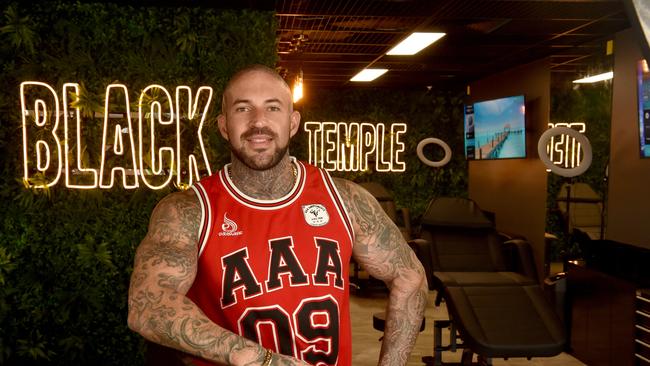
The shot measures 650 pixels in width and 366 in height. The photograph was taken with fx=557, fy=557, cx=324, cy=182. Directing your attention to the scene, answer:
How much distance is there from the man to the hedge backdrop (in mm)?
2316

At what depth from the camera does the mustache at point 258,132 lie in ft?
5.57

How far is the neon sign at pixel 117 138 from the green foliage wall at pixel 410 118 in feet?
18.2

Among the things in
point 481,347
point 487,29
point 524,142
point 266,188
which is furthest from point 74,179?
point 524,142

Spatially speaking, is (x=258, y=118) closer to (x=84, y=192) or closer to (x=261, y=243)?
(x=261, y=243)

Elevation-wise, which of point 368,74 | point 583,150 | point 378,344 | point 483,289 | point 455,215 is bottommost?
point 378,344

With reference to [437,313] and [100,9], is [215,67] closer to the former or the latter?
[100,9]

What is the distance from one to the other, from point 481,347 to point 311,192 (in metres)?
2.01

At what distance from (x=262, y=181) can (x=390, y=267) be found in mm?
554

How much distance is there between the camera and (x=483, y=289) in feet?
13.0

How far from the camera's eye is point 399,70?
7.47 m

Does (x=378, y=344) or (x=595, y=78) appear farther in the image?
(x=595, y=78)

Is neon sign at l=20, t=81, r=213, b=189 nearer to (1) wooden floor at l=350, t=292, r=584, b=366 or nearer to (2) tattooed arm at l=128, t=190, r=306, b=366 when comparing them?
(1) wooden floor at l=350, t=292, r=584, b=366

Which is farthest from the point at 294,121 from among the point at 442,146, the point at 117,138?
the point at 442,146


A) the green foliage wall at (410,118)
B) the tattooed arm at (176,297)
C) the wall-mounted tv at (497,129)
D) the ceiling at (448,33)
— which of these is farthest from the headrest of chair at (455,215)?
the green foliage wall at (410,118)
